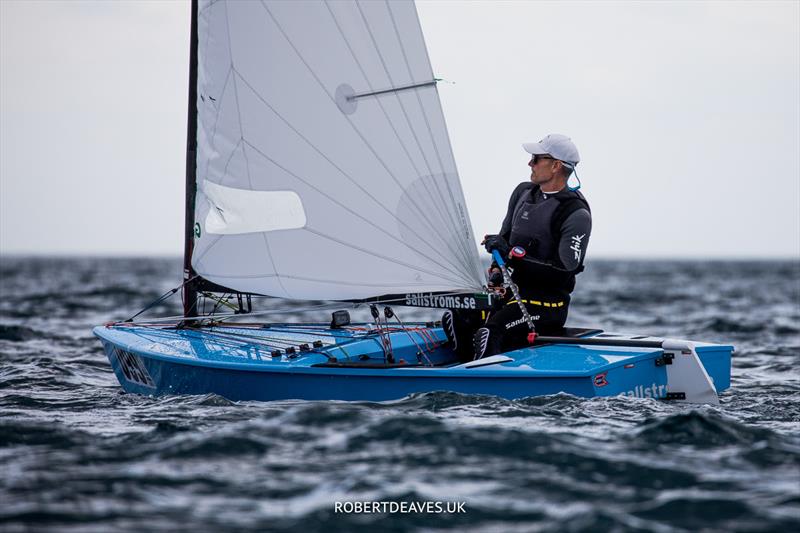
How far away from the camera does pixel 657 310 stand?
20.4 metres

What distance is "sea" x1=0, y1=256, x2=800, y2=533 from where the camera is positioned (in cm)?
381

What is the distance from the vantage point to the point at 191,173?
295 inches

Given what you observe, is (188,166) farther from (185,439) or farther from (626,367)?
(626,367)

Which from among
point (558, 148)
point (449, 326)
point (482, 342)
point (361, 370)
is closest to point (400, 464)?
point (361, 370)

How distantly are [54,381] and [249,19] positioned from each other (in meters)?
3.52

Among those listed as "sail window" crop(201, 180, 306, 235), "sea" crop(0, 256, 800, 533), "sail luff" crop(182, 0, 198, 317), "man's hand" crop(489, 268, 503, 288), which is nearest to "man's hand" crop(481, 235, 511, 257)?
"man's hand" crop(489, 268, 503, 288)

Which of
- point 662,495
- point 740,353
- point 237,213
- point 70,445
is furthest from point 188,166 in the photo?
point 740,353

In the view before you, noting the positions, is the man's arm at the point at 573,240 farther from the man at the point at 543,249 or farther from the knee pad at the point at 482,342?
the knee pad at the point at 482,342

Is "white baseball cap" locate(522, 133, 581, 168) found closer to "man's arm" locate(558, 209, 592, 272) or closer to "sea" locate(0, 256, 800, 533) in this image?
"man's arm" locate(558, 209, 592, 272)

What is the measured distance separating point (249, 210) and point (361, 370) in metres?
1.65

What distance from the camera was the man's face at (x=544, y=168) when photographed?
6.86 metres

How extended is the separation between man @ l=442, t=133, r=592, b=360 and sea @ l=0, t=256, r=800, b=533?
907 mm

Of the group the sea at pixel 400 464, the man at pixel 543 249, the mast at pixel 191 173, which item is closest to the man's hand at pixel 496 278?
the man at pixel 543 249

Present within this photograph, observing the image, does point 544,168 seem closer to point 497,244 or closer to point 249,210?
point 497,244
